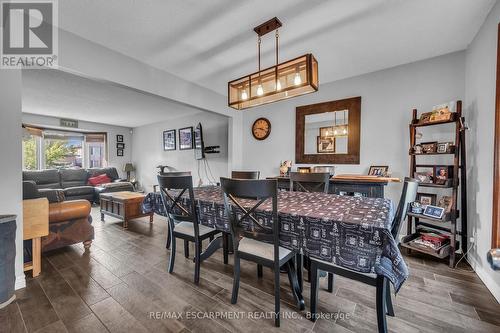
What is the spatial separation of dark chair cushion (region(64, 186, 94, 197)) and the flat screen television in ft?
9.37

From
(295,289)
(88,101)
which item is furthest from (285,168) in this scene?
(88,101)

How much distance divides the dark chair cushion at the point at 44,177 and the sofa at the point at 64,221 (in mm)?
3686

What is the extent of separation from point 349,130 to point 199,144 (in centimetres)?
340

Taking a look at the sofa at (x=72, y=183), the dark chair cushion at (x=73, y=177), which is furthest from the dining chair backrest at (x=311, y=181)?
the dark chair cushion at (x=73, y=177)

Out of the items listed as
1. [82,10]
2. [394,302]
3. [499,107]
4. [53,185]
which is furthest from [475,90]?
[53,185]

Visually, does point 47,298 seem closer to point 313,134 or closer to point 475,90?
point 313,134

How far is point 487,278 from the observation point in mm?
1854

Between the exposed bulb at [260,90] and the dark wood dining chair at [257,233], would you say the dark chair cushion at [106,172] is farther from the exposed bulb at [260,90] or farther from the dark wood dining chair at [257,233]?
the dark wood dining chair at [257,233]

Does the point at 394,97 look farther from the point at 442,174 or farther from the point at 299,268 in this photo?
the point at 299,268

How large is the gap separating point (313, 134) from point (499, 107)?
2.08 meters

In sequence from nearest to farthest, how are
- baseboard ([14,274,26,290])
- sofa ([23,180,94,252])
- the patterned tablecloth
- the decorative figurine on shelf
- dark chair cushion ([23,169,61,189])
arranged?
the patterned tablecloth
baseboard ([14,274,26,290])
sofa ([23,180,94,252])
the decorative figurine on shelf
dark chair cushion ([23,169,61,189])

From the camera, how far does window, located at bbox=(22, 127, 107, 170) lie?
5695 mm

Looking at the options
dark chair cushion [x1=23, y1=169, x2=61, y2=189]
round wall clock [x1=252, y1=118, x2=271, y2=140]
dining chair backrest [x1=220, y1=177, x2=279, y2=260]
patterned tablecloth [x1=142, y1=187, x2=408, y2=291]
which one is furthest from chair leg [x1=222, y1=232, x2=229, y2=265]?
dark chair cushion [x1=23, y1=169, x2=61, y2=189]

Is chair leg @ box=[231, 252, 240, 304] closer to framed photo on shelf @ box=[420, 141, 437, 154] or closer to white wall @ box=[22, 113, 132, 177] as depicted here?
framed photo on shelf @ box=[420, 141, 437, 154]
